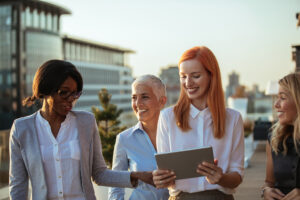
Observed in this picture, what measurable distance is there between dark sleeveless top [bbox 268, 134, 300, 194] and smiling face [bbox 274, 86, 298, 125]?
10cm

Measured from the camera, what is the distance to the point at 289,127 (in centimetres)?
228

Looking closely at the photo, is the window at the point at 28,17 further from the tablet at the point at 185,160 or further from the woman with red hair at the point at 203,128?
the tablet at the point at 185,160

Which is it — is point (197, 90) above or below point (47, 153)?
above

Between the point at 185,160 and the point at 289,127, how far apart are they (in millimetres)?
697

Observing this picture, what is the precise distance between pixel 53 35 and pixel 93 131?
64571 mm

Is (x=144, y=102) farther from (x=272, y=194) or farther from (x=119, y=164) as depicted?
(x=272, y=194)

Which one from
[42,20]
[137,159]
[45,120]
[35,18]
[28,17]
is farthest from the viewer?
[42,20]

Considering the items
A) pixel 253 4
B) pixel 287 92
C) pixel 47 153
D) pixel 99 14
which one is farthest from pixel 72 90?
pixel 99 14

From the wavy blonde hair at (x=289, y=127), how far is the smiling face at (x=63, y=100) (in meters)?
1.00

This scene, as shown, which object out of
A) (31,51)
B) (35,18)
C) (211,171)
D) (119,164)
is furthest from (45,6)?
(211,171)

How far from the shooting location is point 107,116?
7.56 metres

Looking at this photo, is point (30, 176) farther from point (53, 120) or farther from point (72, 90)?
point (72, 90)

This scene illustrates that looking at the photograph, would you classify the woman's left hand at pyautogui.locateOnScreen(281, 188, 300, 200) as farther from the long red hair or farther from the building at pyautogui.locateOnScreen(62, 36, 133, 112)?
the building at pyautogui.locateOnScreen(62, 36, 133, 112)

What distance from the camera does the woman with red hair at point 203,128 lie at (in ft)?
6.56
